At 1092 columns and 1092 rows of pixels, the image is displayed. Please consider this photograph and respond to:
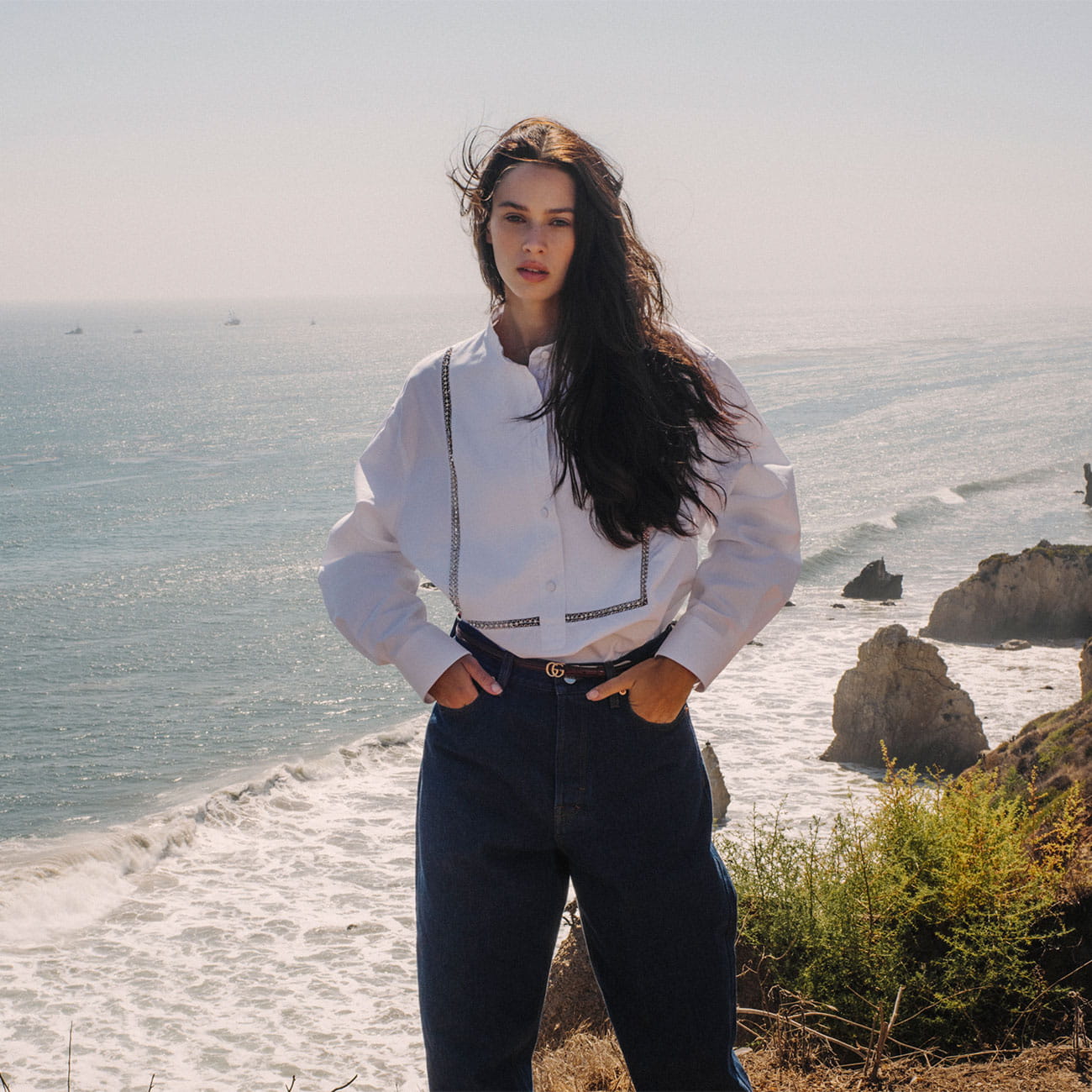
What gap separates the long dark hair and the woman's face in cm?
2

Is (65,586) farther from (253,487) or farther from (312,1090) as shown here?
(312,1090)

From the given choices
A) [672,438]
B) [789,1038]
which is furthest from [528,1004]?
[789,1038]

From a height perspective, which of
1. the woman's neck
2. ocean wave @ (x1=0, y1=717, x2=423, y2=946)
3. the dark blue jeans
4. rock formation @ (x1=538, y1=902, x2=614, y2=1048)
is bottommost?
ocean wave @ (x1=0, y1=717, x2=423, y2=946)

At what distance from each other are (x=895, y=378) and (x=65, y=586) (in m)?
59.4

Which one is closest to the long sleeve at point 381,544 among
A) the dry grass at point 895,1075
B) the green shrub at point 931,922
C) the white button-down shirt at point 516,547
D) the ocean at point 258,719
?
the white button-down shirt at point 516,547

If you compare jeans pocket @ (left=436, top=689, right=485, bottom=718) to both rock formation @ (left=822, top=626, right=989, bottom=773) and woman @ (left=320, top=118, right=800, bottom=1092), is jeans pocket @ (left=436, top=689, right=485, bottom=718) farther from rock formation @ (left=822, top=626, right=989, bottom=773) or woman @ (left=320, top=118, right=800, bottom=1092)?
rock formation @ (left=822, top=626, right=989, bottom=773)

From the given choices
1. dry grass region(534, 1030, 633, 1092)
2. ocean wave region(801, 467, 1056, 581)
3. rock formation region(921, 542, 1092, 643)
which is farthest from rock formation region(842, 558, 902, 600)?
dry grass region(534, 1030, 633, 1092)

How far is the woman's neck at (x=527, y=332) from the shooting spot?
219cm

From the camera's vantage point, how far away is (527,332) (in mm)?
2197

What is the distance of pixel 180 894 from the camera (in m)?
12.1

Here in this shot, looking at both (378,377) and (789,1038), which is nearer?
(789,1038)

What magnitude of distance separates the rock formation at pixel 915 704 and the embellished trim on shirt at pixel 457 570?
449 inches

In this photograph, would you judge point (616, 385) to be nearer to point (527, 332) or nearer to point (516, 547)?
point (527, 332)

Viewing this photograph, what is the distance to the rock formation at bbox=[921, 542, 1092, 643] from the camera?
63.2 ft
